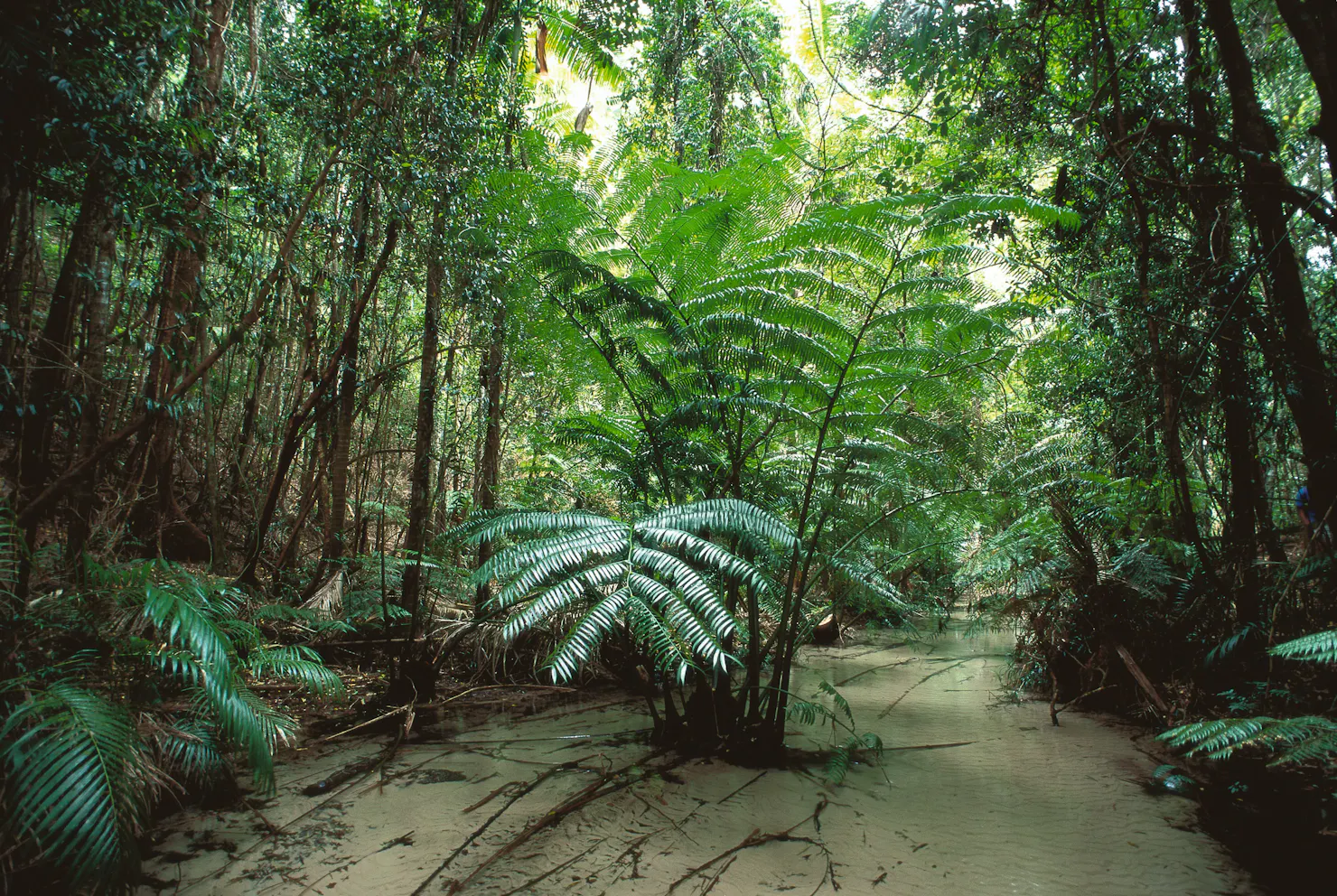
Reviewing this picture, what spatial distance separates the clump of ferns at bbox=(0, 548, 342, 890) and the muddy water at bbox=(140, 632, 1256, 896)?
319mm

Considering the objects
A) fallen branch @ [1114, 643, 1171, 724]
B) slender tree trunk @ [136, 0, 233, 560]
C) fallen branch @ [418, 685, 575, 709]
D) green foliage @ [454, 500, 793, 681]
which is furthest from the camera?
fallen branch @ [418, 685, 575, 709]

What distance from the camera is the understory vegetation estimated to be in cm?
230

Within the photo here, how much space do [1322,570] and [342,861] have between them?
4166 mm

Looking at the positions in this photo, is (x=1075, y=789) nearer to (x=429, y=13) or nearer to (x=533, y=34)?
(x=429, y=13)

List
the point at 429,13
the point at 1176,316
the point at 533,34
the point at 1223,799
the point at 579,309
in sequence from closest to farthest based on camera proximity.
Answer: the point at 1223,799 → the point at 579,309 → the point at 1176,316 → the point at 429,13 → the point at 533,34

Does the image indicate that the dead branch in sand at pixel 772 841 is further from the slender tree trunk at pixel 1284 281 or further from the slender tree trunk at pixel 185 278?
the slender tree trunk at pixel 185 278

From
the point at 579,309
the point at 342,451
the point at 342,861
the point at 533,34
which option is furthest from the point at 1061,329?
the point at 533,34

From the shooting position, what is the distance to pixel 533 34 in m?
6.79

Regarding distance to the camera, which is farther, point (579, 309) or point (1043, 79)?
point (1043, 79)

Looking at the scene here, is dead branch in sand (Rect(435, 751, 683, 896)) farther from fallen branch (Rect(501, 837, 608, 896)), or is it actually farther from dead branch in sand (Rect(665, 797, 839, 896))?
dead branch in sand (Rect(665, 797, 839, 896))

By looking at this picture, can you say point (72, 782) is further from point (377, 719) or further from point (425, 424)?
point (425, 424)

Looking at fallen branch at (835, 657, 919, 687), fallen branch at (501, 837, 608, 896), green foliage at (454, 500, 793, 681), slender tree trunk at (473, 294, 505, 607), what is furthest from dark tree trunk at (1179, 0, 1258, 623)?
slender tree trunk at (473, 294, 505, 607)

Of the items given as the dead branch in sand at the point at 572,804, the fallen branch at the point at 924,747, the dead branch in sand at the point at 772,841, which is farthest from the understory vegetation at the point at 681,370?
the dead branch in sand at the point at 772,841

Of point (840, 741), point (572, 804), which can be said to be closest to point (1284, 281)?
point (840, 741)
